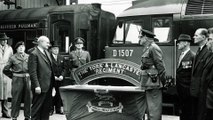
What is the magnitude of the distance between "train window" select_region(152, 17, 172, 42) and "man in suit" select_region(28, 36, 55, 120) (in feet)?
10.2

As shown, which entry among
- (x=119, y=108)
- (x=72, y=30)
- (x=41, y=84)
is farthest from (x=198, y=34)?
(x=72, y=30)

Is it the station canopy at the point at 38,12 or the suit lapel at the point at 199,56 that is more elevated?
the station canopy at the point at 38,12

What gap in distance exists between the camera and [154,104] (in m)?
6.11

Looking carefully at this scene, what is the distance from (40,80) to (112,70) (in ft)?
4.69

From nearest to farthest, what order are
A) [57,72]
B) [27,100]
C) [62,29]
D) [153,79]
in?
[153,79]
[27,100]
[57,72]
[62,29]

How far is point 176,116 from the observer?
8336mm

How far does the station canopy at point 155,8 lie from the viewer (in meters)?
8.48

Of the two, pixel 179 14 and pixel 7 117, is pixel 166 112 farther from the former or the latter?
pixel 7 117

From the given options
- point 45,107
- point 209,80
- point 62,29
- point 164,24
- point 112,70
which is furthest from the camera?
point 62,29

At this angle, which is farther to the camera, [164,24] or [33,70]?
[164,24]

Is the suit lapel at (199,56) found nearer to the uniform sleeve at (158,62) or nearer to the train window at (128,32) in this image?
the uniform sleeve at (158,62)

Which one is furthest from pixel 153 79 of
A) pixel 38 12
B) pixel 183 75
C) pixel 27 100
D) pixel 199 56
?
pixel 38 12

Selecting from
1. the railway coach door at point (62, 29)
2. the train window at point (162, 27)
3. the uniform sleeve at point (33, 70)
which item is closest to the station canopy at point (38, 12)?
the railway coach door at point (62, 29)

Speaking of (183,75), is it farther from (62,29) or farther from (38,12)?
(38,12)
